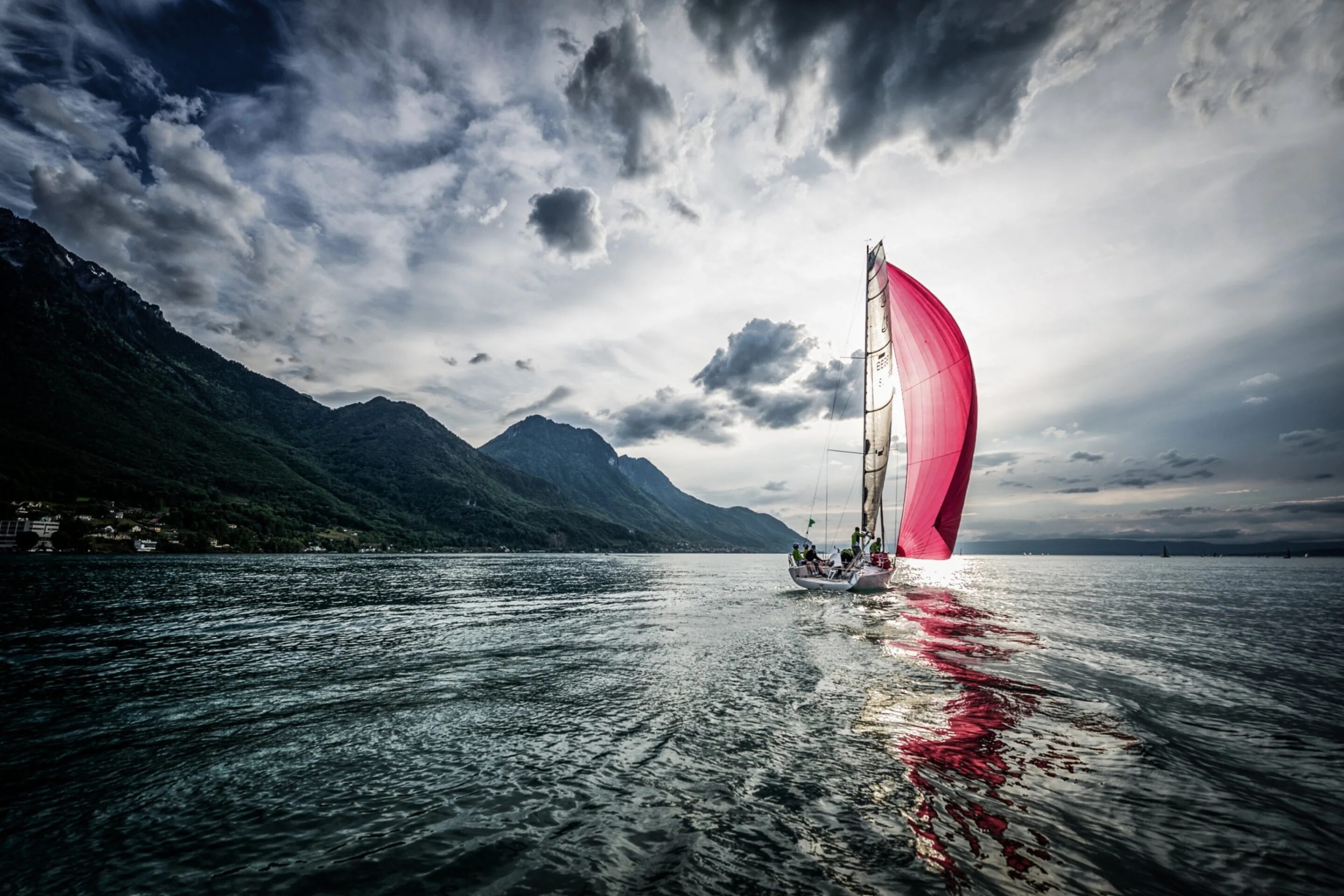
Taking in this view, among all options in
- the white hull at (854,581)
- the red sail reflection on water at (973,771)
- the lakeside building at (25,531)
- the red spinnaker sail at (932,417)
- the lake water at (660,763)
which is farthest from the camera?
the lakeside building at (25,531)

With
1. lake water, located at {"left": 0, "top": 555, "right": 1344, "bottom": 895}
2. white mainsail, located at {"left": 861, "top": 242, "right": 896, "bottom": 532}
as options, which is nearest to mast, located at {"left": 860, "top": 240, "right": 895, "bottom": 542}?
white mainsail, located at {"left": 861, "top": 242, "right": 896, "bottom": 532}

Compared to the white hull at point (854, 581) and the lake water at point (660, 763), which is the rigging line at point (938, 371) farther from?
the lake water at point (660, 763)

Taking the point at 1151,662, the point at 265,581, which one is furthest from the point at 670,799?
the point at 265,581

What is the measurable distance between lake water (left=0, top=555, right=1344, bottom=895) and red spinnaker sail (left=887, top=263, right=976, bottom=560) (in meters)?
13.2

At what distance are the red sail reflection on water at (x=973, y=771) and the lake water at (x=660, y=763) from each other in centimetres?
6

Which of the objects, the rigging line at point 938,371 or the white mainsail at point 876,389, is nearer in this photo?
the rigging line at point 938,371

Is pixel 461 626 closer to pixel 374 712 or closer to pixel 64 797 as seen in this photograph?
pixel 374 712

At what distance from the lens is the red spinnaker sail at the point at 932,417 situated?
110ft

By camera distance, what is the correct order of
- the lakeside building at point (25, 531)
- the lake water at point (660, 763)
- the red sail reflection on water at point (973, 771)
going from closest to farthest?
the lake water at point (660, 763)
the red sail reflection on water at point (973, 771)
the lakeside building at point (25, 531)

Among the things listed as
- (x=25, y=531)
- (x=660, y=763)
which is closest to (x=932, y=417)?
(x=660, y=763)

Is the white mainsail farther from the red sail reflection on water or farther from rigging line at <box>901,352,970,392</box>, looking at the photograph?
the red sail reflection on water

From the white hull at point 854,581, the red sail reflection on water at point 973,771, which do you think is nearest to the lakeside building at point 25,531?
the white hull at point 854,581

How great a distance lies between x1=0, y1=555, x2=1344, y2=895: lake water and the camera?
219 inches

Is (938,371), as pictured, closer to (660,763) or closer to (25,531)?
(660,763)
